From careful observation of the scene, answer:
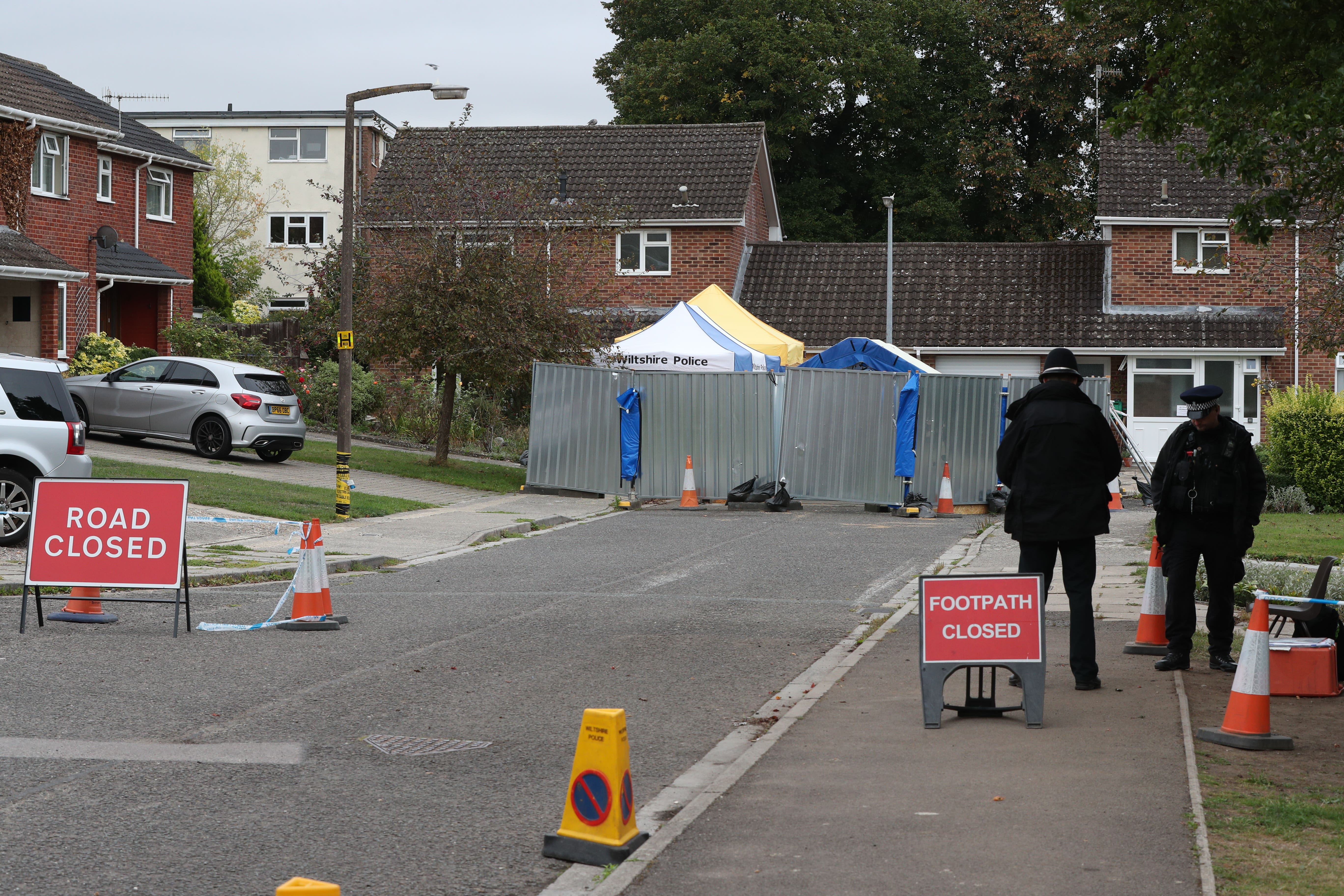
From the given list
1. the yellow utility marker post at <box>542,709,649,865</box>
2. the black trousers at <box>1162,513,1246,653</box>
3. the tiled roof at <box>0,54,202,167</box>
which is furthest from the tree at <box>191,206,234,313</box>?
the yellow utility marker post at <box>542,709,649,865</box>

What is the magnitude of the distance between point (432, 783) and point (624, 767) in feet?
5.05

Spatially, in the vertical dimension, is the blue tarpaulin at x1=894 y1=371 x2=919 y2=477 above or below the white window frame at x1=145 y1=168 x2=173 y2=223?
below

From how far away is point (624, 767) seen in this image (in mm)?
5223

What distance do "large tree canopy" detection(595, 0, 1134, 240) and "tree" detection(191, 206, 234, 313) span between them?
14.3 metres

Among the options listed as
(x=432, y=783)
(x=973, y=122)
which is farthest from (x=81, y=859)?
(x=973, y=122)

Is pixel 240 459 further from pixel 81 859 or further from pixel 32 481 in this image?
pixel 81 859

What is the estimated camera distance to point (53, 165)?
102 feet

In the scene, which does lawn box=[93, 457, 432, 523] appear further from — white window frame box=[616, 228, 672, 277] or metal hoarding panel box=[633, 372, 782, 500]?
white window frame box=[616, 228, 672, 277]

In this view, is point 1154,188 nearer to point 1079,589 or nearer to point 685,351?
point 685,351

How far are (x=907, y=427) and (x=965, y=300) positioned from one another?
613 inches

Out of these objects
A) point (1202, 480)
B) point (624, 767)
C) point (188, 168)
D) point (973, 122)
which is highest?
point (973, 122)

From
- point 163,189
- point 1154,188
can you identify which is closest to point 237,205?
point 163,189

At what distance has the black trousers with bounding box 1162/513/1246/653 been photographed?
9.01 meters

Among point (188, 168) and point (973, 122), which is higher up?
point (973, 122)
